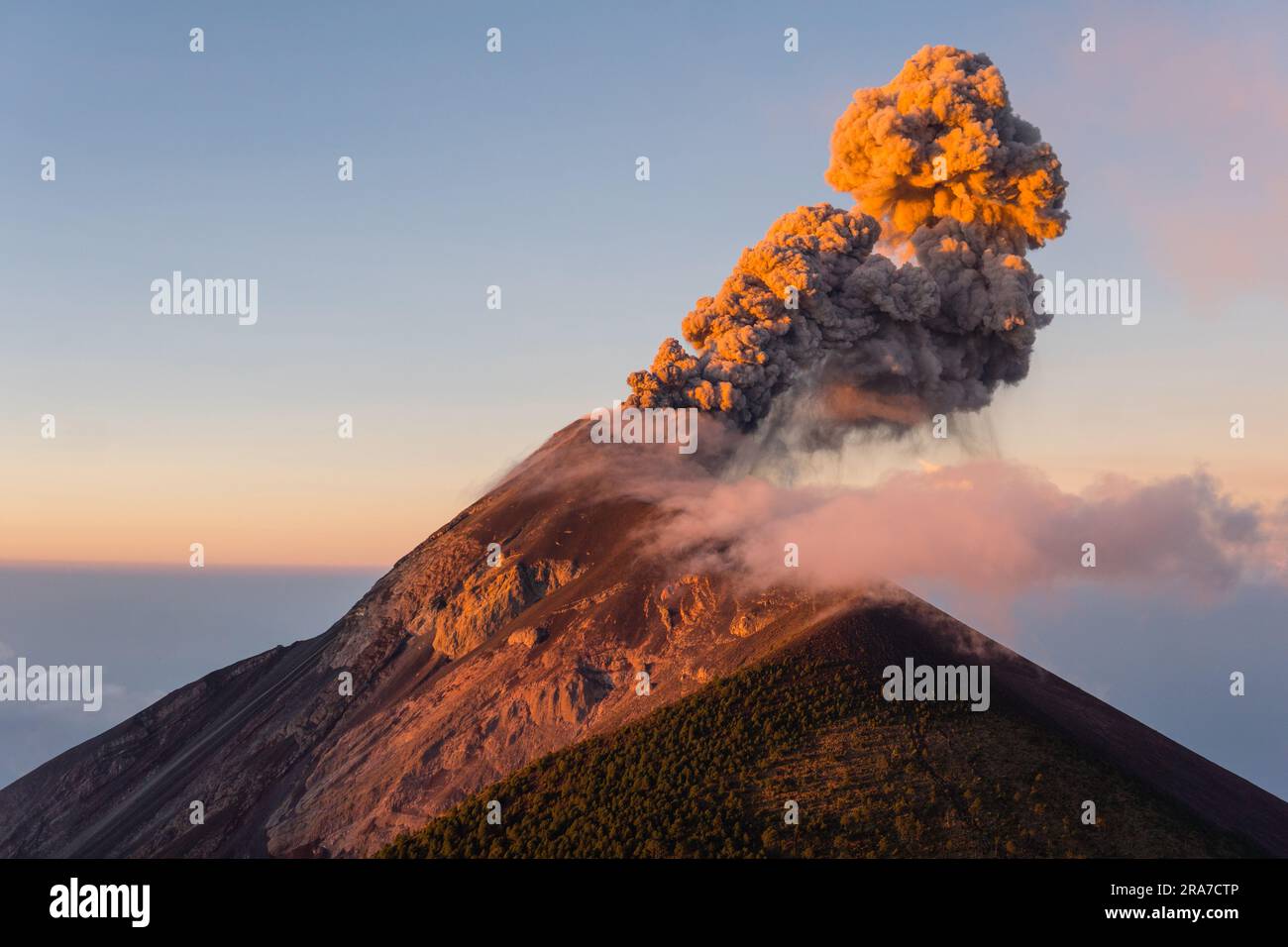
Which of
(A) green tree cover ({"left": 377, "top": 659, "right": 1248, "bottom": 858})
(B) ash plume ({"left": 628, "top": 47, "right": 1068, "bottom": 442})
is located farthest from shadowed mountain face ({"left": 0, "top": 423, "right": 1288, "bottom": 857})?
(B) ash plume ({"left": 628, "top": 47, "right": 1068, "bottom": 442})

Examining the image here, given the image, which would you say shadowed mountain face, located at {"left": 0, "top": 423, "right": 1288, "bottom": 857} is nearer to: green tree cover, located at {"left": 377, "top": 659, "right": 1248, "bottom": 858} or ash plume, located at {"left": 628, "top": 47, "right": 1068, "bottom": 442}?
green tree cover, located at {"left": 377, "top": 659, "right": 1248, "bottom": 858}

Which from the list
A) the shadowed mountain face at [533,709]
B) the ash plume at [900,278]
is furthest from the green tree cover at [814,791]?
the ash plume at [900,278]

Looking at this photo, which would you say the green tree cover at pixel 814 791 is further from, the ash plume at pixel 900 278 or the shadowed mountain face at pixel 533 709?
the ash plume at pixel 900 278

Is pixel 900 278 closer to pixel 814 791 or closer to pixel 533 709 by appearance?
pixel 533 709

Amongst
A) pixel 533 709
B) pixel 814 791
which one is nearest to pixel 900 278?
pixel 533 709
